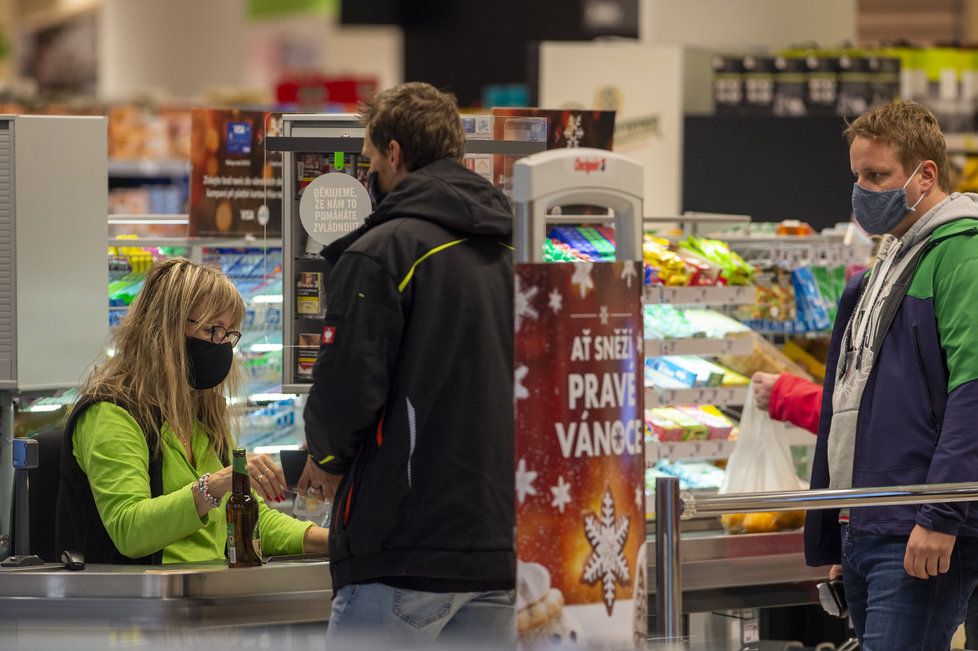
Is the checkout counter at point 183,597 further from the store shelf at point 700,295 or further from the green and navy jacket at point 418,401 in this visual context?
the store shelf at point 700,295

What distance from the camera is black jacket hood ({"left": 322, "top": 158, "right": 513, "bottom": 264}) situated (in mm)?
2572

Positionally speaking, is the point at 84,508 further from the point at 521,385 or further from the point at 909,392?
the point at 909,392

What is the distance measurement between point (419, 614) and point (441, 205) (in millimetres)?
764

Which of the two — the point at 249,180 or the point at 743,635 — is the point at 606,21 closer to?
the point at 249,180

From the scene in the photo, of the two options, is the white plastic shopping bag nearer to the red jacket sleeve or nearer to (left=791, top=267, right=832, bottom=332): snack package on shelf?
the red jacket sleeve

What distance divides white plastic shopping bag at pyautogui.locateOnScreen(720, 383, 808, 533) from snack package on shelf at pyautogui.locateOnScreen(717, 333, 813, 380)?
324mm

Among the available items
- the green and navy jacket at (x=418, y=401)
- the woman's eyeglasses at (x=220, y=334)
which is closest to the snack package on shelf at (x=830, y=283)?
the woman's eyeglasses at (x=220, y=334)

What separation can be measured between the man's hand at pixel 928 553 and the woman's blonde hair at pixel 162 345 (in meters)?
1.62

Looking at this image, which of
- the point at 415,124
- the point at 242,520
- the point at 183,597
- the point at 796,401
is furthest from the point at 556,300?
the point at 796,401

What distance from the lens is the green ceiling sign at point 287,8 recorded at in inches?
536

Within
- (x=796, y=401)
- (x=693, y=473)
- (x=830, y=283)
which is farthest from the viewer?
(x=830, y=283)

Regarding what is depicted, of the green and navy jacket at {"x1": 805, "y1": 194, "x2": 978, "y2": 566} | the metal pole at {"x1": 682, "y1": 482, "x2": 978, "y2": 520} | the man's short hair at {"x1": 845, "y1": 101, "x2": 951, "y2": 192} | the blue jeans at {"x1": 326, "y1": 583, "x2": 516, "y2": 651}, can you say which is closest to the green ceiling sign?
the man's short hair at {"x1": 845, "y1": 101, "x2": 951, "y2": 192}

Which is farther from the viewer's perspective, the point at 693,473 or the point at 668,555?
the point at 693,473

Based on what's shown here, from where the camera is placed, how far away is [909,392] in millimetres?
2980
